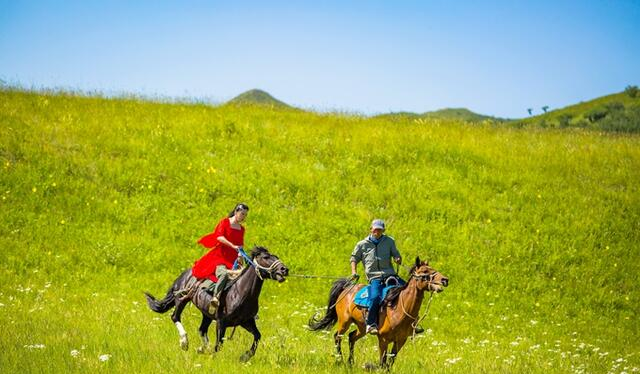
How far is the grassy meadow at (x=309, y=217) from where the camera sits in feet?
50.7

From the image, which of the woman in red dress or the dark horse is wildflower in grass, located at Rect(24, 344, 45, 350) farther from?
the woman in red dress

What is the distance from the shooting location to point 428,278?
10.3 meters

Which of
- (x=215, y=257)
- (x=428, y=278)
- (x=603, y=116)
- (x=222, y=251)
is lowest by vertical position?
(x=428, y=278)

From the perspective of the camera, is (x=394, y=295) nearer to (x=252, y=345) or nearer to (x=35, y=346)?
(x=252, y=345)

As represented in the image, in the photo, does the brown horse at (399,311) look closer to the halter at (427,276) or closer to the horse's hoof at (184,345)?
the halter at (427,276)

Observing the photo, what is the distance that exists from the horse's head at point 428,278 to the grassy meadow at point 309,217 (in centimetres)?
173

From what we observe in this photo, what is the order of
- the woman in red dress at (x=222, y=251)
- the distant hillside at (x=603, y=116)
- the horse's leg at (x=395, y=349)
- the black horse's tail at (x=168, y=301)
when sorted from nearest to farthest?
1. the horse's leg at (x=395, y=349)
2. the woman in red dress at (x=222, y=251)
3. the black horse's tail at (x=168, y=301)
4. the distant hillside at (x=603, y=116)

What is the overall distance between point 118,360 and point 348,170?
17.4 m

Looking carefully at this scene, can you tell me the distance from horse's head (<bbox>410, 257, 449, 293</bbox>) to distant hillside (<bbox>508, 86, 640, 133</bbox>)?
25.1 m

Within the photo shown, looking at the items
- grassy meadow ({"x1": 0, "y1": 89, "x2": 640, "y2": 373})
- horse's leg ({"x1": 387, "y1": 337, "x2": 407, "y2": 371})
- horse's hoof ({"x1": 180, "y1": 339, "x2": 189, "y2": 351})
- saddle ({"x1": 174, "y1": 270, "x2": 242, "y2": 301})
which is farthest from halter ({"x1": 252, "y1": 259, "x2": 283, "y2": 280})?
horse's leg ({"x1": 387, "y1": 337, "x2": 407, "y2": 371})

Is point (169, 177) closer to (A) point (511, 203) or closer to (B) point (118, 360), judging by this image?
(A) point (511, 203)

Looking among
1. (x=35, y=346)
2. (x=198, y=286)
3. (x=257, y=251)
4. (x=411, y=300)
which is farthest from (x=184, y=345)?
(x=411, y=300)

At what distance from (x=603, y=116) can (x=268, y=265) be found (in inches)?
2028

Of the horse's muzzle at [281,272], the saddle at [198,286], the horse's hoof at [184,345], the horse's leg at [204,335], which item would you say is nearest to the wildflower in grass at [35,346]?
the horse's hoof at [184,345]
